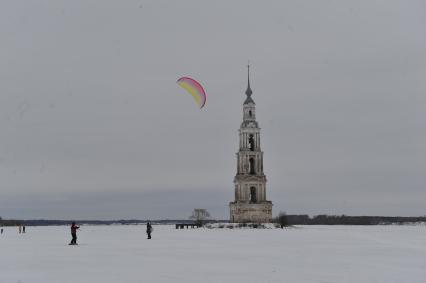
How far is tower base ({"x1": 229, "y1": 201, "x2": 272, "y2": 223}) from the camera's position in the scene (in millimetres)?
95312

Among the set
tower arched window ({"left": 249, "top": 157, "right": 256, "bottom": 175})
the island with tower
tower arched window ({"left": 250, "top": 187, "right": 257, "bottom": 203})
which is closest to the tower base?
the island with tower

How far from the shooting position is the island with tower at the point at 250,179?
95.7 m

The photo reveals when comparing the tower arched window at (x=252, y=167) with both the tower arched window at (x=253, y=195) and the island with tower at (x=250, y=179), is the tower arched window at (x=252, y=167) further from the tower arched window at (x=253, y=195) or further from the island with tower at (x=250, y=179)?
the tower arched window at (x=253, y=195)

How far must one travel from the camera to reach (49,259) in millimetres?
23922

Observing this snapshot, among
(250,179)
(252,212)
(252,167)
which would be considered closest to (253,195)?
(250,179)

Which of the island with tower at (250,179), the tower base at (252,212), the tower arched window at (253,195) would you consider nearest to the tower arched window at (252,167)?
the island with tower at (250,179)

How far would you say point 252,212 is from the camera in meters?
95.6

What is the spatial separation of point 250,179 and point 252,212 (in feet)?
16.9

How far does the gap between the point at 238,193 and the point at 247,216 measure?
4065 millimetres

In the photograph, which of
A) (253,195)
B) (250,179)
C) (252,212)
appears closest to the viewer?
(252,212)

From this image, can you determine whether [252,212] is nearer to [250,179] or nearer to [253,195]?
[253,195]

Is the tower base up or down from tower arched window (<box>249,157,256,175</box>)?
down

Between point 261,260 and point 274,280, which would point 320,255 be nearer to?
point 261,260

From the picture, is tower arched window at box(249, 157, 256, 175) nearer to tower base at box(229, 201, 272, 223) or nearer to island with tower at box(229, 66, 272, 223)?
island with tower at box(229, 66, 272, 223)
